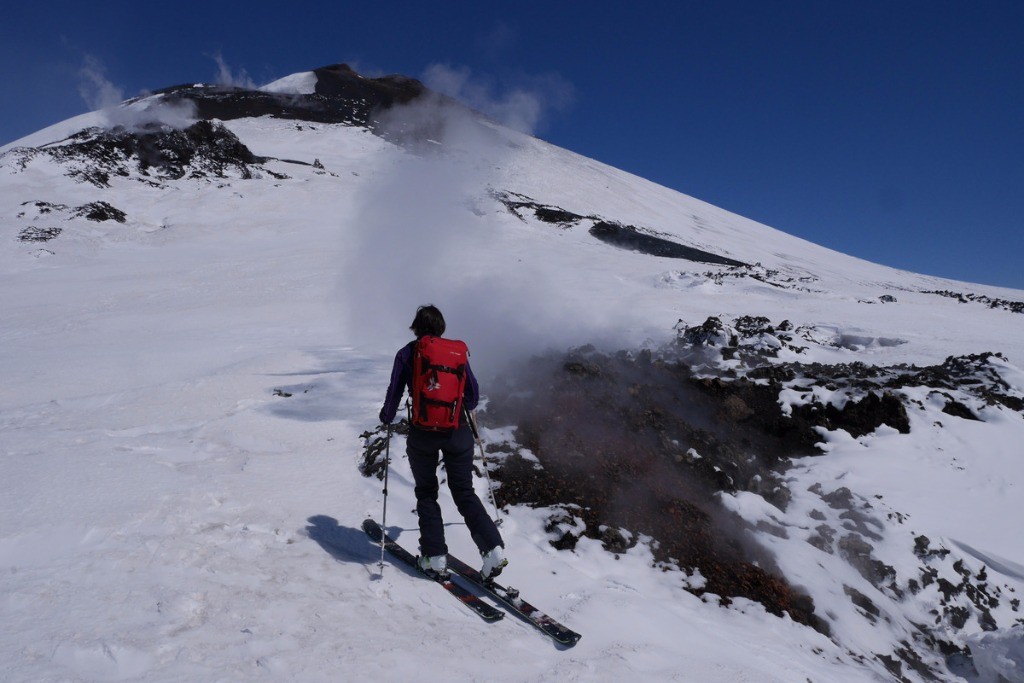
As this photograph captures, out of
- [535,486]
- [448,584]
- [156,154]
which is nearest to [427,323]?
[448,584]

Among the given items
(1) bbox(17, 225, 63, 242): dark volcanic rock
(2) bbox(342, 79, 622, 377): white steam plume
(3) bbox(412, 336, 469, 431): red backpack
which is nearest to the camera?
(3) bbox(412, 336, 469, 431): red backpack

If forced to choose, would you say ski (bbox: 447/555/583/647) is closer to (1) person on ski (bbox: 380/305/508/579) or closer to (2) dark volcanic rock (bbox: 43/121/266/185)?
(1) person on ski (bbox: 380/305/508/579)

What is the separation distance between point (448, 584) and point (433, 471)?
0.80 meters

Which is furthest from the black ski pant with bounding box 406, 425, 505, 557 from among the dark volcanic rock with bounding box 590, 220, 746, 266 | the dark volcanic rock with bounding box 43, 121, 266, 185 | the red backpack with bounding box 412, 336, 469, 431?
the dark volcanic rock with bounding box 43, 121, 266, 185

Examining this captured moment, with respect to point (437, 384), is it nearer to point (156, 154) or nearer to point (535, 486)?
point (535, 486)

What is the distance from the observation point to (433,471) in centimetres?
402

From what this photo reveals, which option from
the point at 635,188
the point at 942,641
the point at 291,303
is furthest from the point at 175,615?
→ the point at 635,188

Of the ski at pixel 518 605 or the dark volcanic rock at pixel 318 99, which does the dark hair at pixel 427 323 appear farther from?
the dark volcanic rock at pixel 318 99

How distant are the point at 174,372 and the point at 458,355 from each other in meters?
7.08

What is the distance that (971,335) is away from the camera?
41.5ft

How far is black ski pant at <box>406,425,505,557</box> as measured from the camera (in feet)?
12.8

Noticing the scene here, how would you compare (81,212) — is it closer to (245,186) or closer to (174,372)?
(245,186)

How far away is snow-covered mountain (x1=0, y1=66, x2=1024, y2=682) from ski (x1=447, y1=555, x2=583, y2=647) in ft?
0.45

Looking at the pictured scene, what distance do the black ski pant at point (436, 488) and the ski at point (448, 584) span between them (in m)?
0.22
